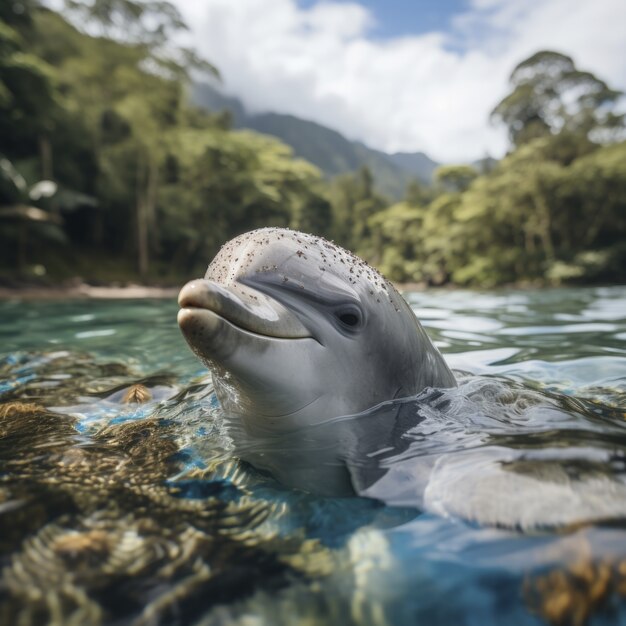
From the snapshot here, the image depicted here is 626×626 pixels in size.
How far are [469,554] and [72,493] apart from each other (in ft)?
4.32

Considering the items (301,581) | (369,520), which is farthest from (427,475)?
(301,581)

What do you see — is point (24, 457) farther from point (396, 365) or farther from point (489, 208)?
point (489, 208)

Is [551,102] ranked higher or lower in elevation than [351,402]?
higher

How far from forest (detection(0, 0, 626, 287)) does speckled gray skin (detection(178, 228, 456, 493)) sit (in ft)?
74.4

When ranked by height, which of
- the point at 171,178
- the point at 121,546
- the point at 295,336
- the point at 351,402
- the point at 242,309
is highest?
the point at 171,178

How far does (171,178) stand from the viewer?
3434 centimetres

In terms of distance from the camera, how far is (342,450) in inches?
77.5

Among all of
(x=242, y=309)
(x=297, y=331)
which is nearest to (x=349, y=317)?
(x=297, y=331)

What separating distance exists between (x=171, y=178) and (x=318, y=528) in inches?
1409

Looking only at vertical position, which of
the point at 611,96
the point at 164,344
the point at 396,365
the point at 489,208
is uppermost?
the point at 611,96

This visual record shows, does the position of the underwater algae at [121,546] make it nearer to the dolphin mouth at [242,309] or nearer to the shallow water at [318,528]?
the shallow water at [318,528]

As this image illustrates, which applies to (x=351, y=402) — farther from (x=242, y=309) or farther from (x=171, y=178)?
(x=171, y=178)

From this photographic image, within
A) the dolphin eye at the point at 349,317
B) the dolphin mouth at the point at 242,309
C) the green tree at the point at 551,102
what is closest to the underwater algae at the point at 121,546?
the dolphin mouth at the point at 242,309

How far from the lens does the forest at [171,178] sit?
965 inches
